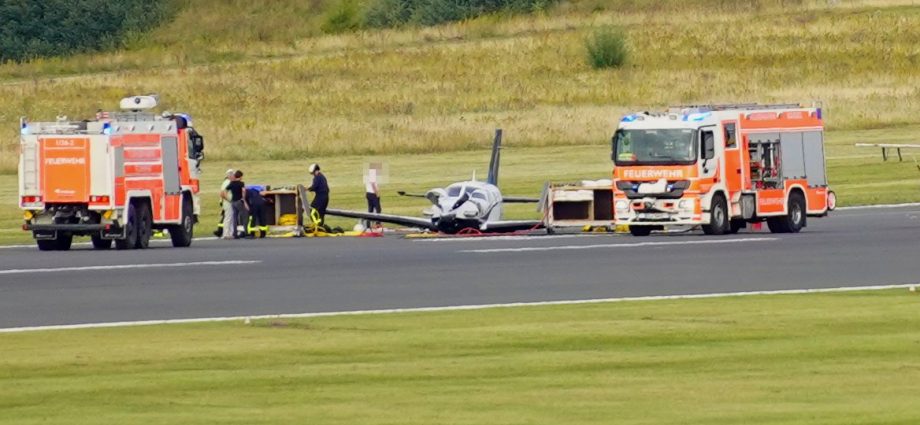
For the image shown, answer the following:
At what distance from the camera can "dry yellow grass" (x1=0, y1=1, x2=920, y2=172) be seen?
81312 millimetres

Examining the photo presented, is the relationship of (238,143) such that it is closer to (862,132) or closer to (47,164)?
(862,132)

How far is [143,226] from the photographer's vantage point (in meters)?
43.0

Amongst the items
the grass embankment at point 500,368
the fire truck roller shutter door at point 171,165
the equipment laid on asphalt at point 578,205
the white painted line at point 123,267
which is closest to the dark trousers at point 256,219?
the fire truck roller shutter door at point 171,165

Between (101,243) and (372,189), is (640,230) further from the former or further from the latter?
(101,243)

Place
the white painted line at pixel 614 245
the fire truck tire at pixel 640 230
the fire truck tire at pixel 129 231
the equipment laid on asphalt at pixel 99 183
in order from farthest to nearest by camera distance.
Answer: the fire truck tire at pixel 640 230 < the fire truck tire at pixel 129 231 < the equipment laid on asphalt at pixel 99 183 < the white painted line at pixel 614 245

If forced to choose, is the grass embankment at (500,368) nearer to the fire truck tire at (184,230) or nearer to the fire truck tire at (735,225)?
the fire truck tire at (735,225)

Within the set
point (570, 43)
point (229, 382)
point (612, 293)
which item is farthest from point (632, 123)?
point (570, 43)

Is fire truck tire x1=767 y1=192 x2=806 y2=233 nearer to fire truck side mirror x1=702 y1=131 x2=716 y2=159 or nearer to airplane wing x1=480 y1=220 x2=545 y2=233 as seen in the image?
fire truck side mirror x1=702 y1=131 x2=716 y2=159

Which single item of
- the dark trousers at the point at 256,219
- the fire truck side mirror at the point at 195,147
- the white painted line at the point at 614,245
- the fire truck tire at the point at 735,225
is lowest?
the white painted line at the point at 614,245

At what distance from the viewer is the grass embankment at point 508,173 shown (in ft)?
194

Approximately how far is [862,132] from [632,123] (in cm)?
3754

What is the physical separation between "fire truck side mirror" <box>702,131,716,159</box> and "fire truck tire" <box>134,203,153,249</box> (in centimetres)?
1220

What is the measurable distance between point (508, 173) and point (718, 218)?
26.6 metres

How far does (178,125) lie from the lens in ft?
147
